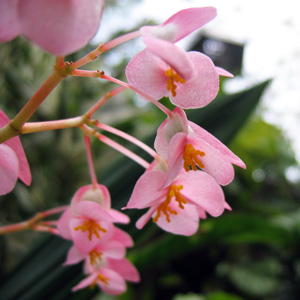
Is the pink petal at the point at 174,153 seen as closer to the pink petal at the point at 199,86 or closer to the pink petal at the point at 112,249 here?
the pink petal at the point at 199,86

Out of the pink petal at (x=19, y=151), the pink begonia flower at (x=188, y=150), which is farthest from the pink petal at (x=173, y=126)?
the pink petal at (x=19, y=151)

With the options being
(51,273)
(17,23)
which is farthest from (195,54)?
(51,273)

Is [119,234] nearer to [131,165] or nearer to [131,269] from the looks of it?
[131,269]

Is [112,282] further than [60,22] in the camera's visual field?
Yes

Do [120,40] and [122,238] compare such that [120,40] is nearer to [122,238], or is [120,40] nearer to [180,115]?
[180,115]

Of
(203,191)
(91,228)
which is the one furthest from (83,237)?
(203,191)
